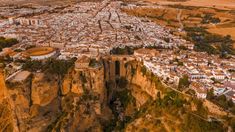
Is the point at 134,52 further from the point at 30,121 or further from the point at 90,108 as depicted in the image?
the point at 30,121

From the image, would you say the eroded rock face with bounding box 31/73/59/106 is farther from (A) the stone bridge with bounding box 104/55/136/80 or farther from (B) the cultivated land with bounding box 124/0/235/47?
(B) the cultivated land with bounding box 124/0/235/47

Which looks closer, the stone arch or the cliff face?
the cliff face

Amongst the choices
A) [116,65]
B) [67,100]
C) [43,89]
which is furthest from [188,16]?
[43,89]

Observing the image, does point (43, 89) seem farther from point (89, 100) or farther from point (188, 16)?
point (188, 16)

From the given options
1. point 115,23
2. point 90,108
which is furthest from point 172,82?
point 115,23

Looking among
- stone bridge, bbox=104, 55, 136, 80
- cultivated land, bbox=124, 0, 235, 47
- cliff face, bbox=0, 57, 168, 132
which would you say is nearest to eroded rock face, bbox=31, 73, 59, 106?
cliff face, bbox=0, 57, 168, 132

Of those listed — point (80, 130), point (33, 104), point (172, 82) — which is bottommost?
point (80, 130)

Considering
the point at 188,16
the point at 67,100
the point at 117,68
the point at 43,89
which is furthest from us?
the point at 188,16

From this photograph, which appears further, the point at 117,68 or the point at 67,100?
the point at 117,68

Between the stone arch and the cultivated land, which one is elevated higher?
the cultivated land
